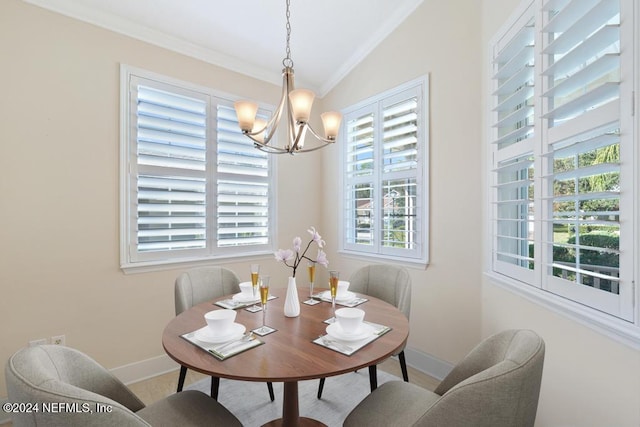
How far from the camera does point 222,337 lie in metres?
1.27

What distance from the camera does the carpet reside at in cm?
200

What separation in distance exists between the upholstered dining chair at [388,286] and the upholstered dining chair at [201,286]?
3.06ft

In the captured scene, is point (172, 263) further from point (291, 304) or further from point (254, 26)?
point (254, 26)

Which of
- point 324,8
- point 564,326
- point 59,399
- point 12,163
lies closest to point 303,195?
point 324,8

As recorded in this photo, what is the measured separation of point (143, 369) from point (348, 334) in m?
2.10

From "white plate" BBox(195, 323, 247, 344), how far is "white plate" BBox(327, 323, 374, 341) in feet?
1.31

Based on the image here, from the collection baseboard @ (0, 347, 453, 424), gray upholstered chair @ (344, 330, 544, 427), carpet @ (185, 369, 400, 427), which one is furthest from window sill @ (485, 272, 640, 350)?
carpet @ (185, 369, 400, 427)

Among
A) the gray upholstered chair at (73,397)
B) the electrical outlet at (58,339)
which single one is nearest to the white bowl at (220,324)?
the gray upholstered chair at (73,397)

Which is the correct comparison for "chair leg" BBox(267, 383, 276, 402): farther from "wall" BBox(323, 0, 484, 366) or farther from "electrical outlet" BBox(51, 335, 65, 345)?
"electrical outlet" BBox(51, 335, 65, 345)

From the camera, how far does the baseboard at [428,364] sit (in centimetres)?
243

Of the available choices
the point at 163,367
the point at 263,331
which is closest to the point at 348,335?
the point at 263,331

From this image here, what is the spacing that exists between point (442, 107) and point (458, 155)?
0.43 m

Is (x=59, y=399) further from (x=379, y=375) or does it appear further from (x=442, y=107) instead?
(x=442, y=107)

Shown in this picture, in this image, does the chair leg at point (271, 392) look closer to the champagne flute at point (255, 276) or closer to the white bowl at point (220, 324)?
the champagne flute at point (255, 276)
